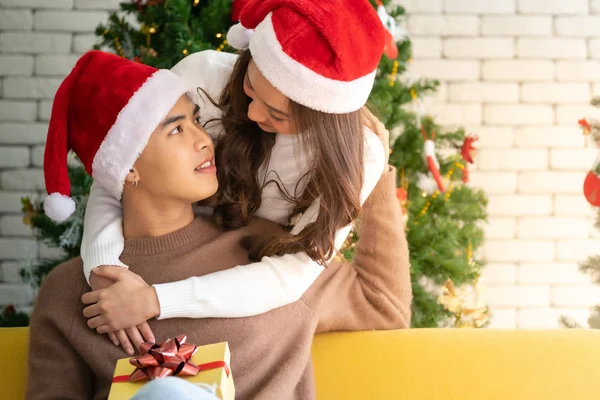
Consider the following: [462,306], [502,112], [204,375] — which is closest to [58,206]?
[204,375]

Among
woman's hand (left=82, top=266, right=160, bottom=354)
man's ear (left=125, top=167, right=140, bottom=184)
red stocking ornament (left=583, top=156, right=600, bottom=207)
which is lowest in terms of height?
woman's hand (left=82, top=266, right=160, bottom=354)

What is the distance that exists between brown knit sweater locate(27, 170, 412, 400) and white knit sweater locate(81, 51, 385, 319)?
6 cm

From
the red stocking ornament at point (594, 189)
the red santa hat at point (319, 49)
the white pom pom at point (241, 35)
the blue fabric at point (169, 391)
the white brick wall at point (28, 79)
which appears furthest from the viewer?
the white brick wall at point (28, 79)

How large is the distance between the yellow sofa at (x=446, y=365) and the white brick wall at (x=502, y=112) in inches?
76.3

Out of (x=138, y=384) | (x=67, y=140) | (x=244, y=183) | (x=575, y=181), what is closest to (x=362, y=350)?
(x=244, y=183)

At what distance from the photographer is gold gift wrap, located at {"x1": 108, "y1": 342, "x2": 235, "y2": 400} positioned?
1.22 metres

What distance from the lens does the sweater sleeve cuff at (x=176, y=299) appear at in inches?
60.2

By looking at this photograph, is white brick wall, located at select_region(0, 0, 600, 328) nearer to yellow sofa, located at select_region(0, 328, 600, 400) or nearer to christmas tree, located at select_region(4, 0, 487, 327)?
christmas tree, located at select_region(4, 0, 487, 327)

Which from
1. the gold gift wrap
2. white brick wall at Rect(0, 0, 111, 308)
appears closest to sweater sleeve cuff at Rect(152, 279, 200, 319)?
the gold gift wrap

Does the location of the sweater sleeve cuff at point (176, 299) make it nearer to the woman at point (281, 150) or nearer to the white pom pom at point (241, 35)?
the woman at point (281, 150)

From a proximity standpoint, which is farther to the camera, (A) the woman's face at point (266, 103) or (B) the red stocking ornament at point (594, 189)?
(B) the red stocking ornament at point (594, 189)

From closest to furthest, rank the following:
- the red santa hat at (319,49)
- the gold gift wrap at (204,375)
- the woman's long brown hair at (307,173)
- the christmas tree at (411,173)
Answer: the gold gift wrap at (204,375) → the red santa hat at (319,49) → the woman's long brown hair at (307,173) → the christmas tree at (411,173)

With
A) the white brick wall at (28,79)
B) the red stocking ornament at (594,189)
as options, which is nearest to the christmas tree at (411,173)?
the red stocking ornament at (594,189)

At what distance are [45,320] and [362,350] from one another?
0.72 m
